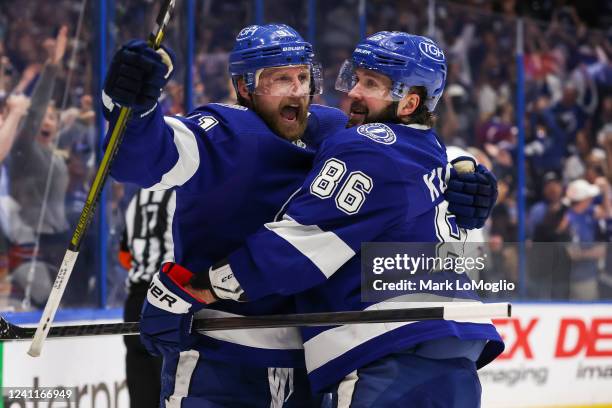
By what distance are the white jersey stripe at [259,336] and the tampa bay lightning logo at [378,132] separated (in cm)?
47

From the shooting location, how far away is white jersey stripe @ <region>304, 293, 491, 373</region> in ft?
7.22

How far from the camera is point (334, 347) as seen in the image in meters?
2.25

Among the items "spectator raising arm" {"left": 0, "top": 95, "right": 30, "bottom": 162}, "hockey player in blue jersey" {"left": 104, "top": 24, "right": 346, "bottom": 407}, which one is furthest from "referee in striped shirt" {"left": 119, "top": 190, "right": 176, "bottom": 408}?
"hockey player in blue jersey" {"left": 104, "top": 24, "right": 346, "bottom": 407}

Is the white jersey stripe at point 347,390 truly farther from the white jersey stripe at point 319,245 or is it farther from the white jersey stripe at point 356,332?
the white jersey stripe at point 319,245

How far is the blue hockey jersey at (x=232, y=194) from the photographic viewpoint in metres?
2.31

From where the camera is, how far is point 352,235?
7.11ft

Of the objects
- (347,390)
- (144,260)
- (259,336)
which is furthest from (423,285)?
(144,260)

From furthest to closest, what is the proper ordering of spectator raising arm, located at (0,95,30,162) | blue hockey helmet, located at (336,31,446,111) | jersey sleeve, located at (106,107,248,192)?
spectator raising arm, located at (0,95,30,162) → blue hockey helmet, located at (336,31,446,111) → jersey sleeve, located at (106,107,248,192)

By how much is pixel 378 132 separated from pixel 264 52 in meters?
0.35

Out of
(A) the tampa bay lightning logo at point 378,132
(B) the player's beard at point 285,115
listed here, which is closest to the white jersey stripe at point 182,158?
(B) the player's beard at point 285,115

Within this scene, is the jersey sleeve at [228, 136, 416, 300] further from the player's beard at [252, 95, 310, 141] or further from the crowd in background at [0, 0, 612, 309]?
the crowd in background at [0, 0, 612, 309]

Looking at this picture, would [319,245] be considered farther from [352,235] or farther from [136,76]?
[136,76]

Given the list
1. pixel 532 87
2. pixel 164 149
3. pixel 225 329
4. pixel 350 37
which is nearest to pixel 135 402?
pixel 225 329

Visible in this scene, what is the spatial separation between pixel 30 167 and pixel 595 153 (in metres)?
3.77
